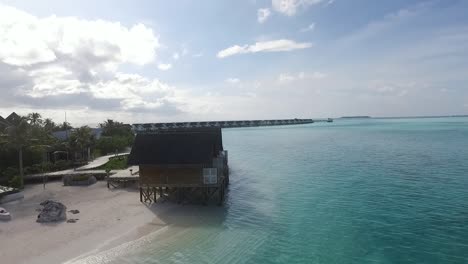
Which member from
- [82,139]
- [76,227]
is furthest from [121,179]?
[82,139]

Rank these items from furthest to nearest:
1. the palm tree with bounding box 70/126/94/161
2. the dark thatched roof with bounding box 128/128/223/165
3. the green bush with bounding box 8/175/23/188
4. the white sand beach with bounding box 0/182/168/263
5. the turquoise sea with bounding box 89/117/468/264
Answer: the palm tree with bounding box 70/126/94/161 < the green bush with bounding box 8/175/23/188 < the dark thatched roof with bounding box 128/128/223/165 < the white sand beach with bounding box 0/182/168/263 < the turquoise sea with bounding box 89/117/468/264

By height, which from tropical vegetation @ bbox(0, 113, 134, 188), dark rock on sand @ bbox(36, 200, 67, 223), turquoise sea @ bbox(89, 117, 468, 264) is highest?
tropical vegetation @ bbox(0, 113, 134, 188)

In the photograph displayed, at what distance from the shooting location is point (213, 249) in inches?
811

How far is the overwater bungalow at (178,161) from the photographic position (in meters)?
29.2

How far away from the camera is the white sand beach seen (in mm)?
20188

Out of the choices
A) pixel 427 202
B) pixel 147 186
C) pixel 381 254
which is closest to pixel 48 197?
pixel 147 186

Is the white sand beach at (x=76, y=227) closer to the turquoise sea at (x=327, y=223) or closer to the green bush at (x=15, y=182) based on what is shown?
the turquoise sea at (x=327, y=223)

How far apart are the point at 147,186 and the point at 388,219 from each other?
19869 millimetres

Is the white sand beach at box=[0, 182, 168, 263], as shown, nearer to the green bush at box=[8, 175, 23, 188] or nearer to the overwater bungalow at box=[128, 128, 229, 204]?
the overwater bungalow at box=[128, 128, 229, 204]

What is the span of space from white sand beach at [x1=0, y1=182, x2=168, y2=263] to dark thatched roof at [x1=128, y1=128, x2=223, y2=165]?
164 inches

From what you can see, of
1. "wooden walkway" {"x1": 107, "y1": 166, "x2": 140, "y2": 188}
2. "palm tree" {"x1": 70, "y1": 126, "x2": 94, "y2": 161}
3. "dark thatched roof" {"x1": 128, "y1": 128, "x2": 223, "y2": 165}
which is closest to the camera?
"dark thatched roof" {"x1": 128, "y1": 128, "x2": 223, "y2": 165}

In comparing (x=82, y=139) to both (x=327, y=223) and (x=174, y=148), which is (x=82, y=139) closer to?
(x=174, y=148)

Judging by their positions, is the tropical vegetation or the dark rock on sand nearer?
the dark rock on sand

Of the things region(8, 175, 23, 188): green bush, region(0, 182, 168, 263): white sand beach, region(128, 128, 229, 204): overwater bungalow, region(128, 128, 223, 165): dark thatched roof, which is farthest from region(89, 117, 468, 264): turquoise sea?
region(8, 175, 23, 188): green bush
